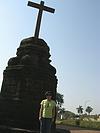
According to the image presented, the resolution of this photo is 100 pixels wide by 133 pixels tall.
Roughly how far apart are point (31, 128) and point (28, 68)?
2.85 metres

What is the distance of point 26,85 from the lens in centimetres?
1315

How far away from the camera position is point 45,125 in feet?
26.7

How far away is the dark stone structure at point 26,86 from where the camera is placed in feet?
42.0

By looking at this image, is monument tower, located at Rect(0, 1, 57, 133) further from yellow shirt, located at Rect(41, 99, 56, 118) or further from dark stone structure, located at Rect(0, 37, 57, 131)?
yellow shirt, located at Rect(41, 99, 56, 118)

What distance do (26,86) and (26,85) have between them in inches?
1.9

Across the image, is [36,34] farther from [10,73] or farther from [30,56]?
[10,73]

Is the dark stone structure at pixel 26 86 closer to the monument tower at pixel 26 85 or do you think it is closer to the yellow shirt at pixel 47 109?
the monument tower at pixel 26 85

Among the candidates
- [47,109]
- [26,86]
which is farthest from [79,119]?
[47,109]

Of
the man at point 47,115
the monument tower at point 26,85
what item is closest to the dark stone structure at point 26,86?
the monument tower at point 26,85

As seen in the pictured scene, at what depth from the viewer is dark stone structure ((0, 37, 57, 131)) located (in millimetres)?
12805

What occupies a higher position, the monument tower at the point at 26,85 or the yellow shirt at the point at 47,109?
the monument tower at the point at 26,85

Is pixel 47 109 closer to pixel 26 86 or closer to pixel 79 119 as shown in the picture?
pixel 26 86

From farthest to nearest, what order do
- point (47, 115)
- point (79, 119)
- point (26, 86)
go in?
point (79, 119) < point (26, 86) < point (47, 115)

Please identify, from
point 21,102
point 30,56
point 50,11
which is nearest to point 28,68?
point 30,56
